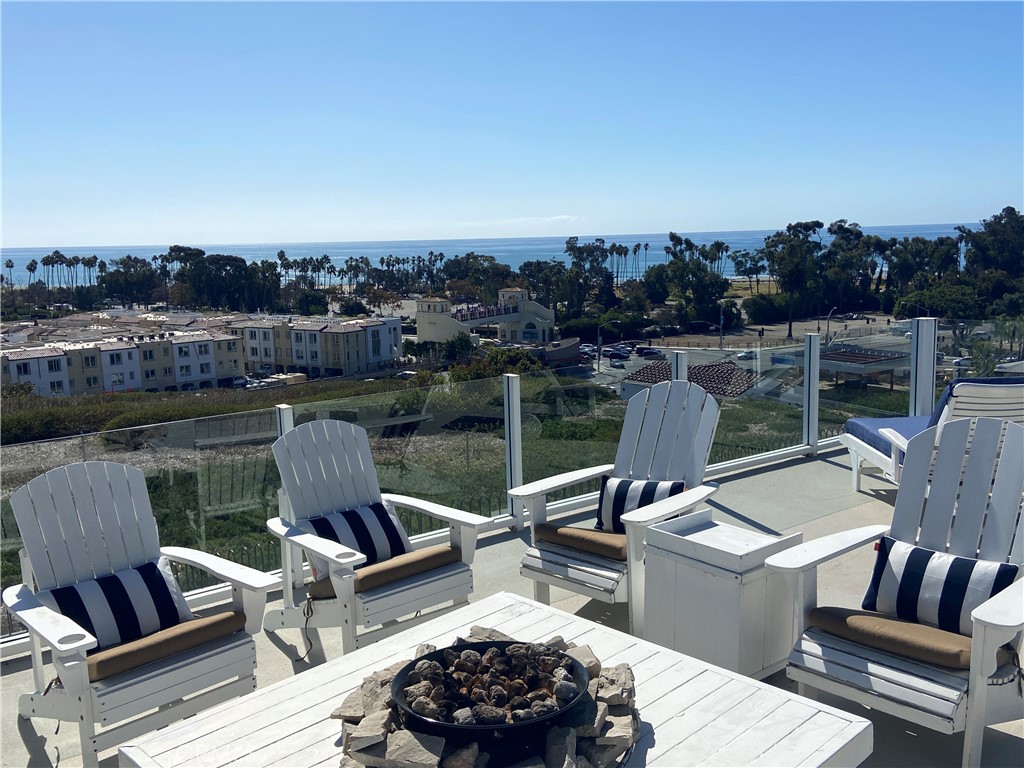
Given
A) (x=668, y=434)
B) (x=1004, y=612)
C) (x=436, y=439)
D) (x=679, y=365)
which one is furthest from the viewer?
(x=679, y=365)

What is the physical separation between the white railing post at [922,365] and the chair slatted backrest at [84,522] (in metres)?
6.16

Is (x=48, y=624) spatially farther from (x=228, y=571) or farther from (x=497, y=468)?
(x=497, y=468)

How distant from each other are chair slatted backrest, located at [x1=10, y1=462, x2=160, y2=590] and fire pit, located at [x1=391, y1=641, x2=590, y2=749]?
164cm

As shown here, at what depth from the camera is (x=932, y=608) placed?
287 centimetres

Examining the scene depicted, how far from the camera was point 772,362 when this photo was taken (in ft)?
21.8

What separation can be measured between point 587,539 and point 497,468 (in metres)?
1.63

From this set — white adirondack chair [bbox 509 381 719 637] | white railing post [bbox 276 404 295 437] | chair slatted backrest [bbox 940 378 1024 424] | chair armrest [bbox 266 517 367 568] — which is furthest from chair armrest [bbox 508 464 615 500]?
chair slatted backrest [bbox 940 378 1024 424]

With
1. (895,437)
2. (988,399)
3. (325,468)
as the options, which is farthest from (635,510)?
(988,399)

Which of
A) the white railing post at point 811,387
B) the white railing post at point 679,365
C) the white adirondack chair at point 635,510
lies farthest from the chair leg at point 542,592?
the white railing post at point 811,387

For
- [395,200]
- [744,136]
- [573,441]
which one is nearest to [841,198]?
[744,136]

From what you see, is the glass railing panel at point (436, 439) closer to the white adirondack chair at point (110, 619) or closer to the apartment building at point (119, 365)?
the white adirondack chair at point (110, 619)

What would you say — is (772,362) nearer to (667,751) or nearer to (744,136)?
(667,751)

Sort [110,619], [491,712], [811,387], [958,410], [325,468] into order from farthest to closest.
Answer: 1. [811,387]
2. [958,410]
3. [325,468]
4. [110,619]
5. [491,712]

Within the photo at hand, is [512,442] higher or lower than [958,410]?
lower
